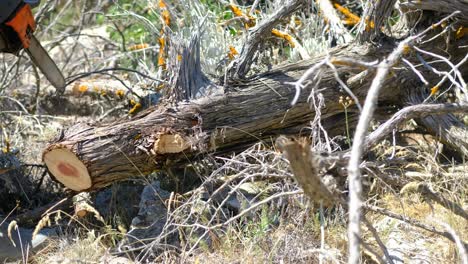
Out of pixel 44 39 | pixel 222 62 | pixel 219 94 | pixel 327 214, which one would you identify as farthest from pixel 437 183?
pixel 44 39

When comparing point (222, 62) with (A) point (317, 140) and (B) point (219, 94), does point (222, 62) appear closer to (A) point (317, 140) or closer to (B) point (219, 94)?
(B) point (219, 94)

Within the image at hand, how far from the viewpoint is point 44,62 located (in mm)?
4785

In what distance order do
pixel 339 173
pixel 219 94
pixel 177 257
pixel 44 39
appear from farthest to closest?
pixel 44 39, pixel 219 94, pixel 177 257, pixel 339 173

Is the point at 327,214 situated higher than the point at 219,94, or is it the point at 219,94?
the point at 219,94

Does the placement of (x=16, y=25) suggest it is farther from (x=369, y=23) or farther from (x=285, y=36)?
(x=369, y=23)

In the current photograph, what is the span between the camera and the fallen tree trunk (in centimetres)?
374

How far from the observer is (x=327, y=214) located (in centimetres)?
373

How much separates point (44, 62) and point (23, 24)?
0.67 meters

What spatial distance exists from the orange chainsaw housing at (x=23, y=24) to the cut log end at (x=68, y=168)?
0.80 metres

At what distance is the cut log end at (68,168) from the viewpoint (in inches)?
148

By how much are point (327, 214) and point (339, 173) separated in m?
0.75

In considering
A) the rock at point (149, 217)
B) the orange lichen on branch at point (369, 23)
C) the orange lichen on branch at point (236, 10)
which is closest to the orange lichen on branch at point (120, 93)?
the orange lichen on branch at point (236, 10)

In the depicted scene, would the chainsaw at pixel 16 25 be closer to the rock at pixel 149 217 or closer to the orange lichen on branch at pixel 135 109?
the orange lichen on branch at pixel 135 109

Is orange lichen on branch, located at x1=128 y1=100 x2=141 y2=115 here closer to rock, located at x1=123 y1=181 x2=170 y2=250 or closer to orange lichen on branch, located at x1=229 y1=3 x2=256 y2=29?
rock, located at x1=123 y1=181 x2=170 y2=250
